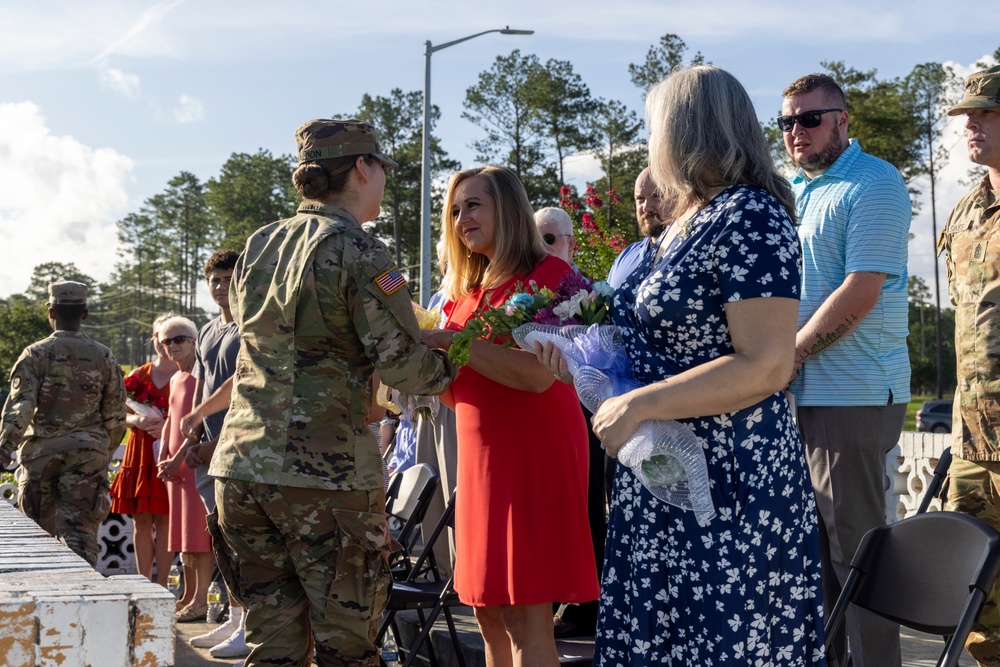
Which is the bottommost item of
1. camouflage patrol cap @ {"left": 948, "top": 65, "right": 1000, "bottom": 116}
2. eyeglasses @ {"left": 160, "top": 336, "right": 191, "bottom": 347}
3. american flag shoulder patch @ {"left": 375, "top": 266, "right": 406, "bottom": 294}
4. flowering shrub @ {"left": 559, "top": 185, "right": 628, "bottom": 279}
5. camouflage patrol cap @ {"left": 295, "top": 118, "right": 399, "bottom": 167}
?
eyeglasses @ {"left": 160, "top": 336, "right": 191, "bottom": 347}

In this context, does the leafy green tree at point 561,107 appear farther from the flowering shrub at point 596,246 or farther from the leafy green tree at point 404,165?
the flowering shrub at point 596,246

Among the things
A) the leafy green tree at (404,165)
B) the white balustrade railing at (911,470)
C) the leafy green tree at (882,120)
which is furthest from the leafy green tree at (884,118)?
the white balustrade railing at (911,470)

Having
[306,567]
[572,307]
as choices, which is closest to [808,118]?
[572,307]

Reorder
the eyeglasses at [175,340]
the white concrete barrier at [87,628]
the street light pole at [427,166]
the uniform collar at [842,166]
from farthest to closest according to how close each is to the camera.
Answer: the street light pole at [427,166], the eyeglasses at [175,340], the uniform collar at [842,166], the white concrete barrier at [87,628]

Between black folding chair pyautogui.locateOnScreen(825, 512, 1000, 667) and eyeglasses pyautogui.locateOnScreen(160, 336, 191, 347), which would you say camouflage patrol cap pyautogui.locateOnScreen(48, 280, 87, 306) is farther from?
black folding chair pyautogui.locateOnScreen(825, 512, 1000, 667)

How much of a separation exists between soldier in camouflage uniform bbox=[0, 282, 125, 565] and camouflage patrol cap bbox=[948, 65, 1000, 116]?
5877 mm

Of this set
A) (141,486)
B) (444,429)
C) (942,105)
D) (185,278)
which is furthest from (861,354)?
(185,278)

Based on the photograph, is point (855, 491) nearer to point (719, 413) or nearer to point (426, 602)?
point (719, 413)

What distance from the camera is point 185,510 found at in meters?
7.64

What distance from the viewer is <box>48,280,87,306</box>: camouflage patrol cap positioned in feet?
24.2

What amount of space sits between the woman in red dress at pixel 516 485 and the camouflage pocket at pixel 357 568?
0.55 metres

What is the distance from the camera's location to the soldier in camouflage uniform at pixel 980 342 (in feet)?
12.6

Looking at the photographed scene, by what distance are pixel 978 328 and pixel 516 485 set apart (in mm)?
1820

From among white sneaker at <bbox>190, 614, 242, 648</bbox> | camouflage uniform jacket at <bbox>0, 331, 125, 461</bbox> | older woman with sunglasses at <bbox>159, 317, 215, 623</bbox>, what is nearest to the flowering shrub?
white sneaker at <bbox>190, 614, 242, 648</bbox>
